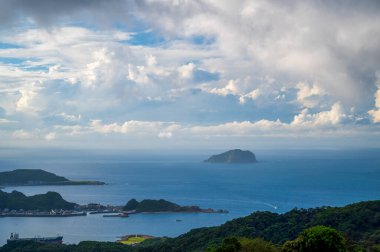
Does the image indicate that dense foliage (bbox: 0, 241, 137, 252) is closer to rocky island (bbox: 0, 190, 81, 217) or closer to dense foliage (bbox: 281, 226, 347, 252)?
dense foliage (bbox: 281, 226, 347, 252)

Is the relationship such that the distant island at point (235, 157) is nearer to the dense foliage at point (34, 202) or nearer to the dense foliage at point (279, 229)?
the dense foliage at point (34, 202)

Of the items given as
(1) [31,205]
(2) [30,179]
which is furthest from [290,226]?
(2) [30,179]

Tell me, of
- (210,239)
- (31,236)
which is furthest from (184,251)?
(31,236)

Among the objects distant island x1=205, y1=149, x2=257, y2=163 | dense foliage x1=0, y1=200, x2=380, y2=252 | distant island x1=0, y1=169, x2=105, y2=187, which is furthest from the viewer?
distant island x1=205, y1=149, x2=257, y2=163

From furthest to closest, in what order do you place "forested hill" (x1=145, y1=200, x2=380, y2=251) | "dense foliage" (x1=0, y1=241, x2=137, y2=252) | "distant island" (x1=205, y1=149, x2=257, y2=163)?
"distant island" (x1=205, y1=149, x2=257, y2=163), "dense foliage" (x1=0, y1=241, x2=137, y2=252), "forested hill" (x1=145, y1=200, x2=380, y2=251)

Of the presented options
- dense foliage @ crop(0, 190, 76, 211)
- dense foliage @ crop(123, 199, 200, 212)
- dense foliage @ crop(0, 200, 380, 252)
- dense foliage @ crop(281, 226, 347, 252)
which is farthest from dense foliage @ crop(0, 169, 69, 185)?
dense foliage @ crop(281, 226, 347, 252)
